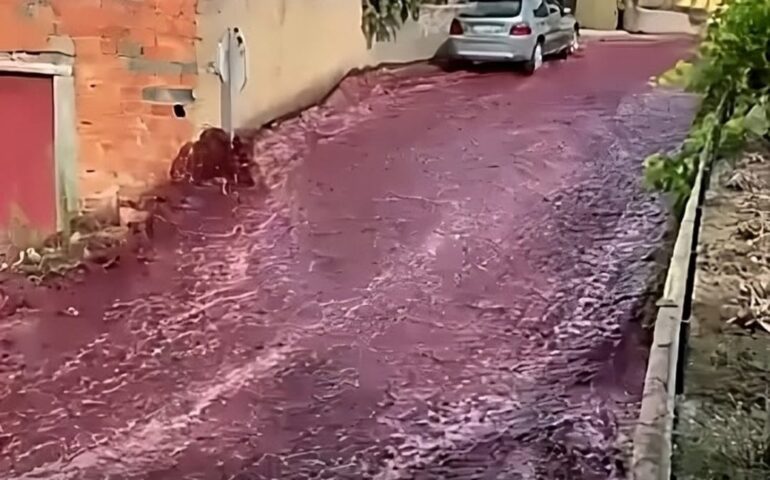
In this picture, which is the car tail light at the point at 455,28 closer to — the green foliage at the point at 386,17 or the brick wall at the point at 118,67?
the green foliage at the point at 386,17

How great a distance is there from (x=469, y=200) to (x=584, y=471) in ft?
0.88

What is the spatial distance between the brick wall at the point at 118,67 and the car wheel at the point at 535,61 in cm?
29

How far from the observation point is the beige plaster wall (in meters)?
0.97

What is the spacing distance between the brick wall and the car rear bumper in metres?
0.23

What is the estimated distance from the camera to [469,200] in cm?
93

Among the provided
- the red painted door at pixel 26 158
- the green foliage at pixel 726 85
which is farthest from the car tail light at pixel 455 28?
the red painted door at pixel 26 158

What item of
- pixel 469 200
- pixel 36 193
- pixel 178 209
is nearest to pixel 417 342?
pixel 469 200

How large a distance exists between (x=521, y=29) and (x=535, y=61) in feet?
0.10

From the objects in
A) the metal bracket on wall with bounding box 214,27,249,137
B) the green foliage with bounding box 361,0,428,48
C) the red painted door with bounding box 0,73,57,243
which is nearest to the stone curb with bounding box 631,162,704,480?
the green foliage with bounding box 361,0,428,48

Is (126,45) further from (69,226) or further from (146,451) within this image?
(146,451)

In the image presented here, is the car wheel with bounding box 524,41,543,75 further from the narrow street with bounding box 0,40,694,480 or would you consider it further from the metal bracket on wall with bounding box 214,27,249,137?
the metal bracket on wall with bounding box 214,27,249,137

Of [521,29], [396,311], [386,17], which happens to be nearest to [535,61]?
[521,29]

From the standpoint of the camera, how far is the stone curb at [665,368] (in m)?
0.75

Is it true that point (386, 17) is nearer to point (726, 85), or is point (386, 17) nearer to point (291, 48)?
point (291, 48)
